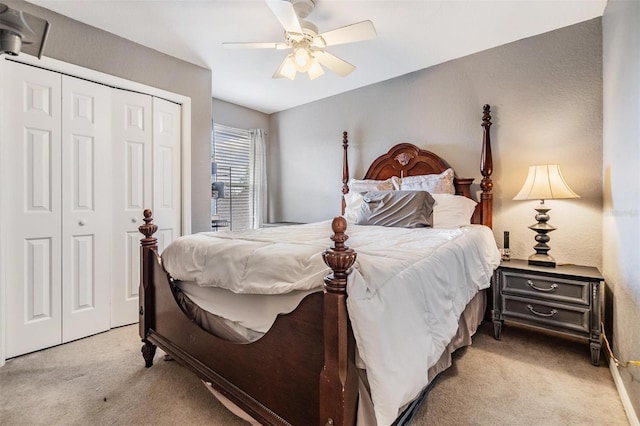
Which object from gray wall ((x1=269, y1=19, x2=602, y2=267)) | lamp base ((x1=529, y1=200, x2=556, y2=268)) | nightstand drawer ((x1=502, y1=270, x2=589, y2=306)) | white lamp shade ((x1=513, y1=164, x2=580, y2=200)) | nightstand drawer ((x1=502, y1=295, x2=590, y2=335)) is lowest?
nightstand drawer ((x1=502, y1=295, x2=590, y2=335))

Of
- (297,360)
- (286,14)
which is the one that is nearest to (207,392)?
(297,360)

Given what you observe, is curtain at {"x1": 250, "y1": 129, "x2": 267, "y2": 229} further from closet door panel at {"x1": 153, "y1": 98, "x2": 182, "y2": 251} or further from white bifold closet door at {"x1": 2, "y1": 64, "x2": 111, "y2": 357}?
white bifold closet door at {"x1": 2, "y1": 64, "x2": 111, "y2": 357}

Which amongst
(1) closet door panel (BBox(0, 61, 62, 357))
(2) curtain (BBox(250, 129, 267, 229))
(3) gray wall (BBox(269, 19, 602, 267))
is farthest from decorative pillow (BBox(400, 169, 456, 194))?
(1) closet door panel (BBox(0, 61, 62, 357))

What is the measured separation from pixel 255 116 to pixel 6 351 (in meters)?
3.74

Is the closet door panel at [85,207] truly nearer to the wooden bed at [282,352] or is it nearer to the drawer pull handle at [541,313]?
the wooden bed at [282,352]

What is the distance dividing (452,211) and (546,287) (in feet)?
2.81

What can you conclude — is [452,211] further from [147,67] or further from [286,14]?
[147,67]

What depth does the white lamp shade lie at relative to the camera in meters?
2.27

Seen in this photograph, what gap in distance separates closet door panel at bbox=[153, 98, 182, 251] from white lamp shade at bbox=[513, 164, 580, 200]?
3104 mm

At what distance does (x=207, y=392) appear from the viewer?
1694 mm

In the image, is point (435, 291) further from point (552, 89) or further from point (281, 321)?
point (552, 89)

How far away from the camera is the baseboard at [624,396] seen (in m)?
1.43

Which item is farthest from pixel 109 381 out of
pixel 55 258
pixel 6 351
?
pixel 55 258

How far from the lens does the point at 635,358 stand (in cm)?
145
